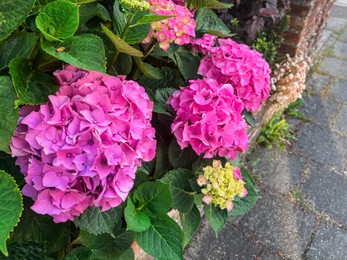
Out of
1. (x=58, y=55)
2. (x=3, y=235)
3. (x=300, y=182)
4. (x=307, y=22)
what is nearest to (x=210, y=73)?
(x=58, y=55)

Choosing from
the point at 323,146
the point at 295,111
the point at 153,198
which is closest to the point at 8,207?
the point at 153,198

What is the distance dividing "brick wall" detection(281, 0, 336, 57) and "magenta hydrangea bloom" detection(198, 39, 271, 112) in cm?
137

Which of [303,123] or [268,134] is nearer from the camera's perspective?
[268,134]

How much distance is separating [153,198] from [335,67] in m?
2.90

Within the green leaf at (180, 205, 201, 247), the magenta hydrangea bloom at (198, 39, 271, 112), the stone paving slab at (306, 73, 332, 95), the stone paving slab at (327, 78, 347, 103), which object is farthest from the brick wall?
the green leaf at (180, 205, 201, 247)

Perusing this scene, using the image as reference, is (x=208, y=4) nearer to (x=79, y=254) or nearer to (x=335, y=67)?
(x=79, y=254)

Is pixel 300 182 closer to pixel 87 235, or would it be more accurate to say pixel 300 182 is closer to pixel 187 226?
pixel 187 226

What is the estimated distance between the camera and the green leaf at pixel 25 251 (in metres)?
1.17

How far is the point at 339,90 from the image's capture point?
11.0 feet

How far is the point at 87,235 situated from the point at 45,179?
15.9 inches

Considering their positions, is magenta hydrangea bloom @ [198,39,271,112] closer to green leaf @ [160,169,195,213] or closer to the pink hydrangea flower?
the pink hydrangea flower

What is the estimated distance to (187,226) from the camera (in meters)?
1.43

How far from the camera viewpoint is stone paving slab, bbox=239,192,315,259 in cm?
215

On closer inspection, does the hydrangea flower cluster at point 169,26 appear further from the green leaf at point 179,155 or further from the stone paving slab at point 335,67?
the stone paving slab at point 335,67
